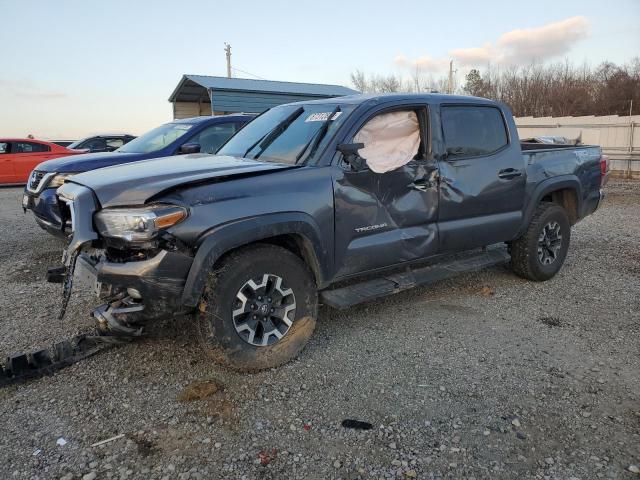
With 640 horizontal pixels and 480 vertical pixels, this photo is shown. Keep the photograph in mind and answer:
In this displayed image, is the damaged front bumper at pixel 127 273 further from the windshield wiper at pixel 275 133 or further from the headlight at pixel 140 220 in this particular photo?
the windshield wiper at pixel 275 133

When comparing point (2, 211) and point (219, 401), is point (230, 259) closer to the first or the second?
point (219, 401)

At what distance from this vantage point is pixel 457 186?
4523 mm

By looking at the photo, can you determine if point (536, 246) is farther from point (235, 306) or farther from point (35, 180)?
point (35, 180)

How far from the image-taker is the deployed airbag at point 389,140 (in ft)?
13.5

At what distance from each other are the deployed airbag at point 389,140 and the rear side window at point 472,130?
32 cm

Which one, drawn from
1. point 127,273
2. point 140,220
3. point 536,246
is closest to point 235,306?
point 127,273

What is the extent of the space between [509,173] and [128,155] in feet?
16.2

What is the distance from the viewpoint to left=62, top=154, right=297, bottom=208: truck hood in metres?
3.22

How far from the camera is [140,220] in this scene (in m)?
3.10

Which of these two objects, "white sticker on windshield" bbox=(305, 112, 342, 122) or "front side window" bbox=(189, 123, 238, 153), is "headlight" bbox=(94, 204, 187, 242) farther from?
"front side window" bbox=(189, 123, 238, 153)

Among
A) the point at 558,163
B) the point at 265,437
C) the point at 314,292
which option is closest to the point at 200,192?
the point at 314,292

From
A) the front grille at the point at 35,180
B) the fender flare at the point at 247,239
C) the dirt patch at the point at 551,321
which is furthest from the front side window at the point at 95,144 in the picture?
the dirt patch at the point at 551,321

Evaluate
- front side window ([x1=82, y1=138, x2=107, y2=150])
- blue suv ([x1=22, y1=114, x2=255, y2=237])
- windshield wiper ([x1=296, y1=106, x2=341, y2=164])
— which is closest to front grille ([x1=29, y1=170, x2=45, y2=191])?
blue suv ([x1=22, y1=114, x2=255, y2=237])

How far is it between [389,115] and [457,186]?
883 mm
